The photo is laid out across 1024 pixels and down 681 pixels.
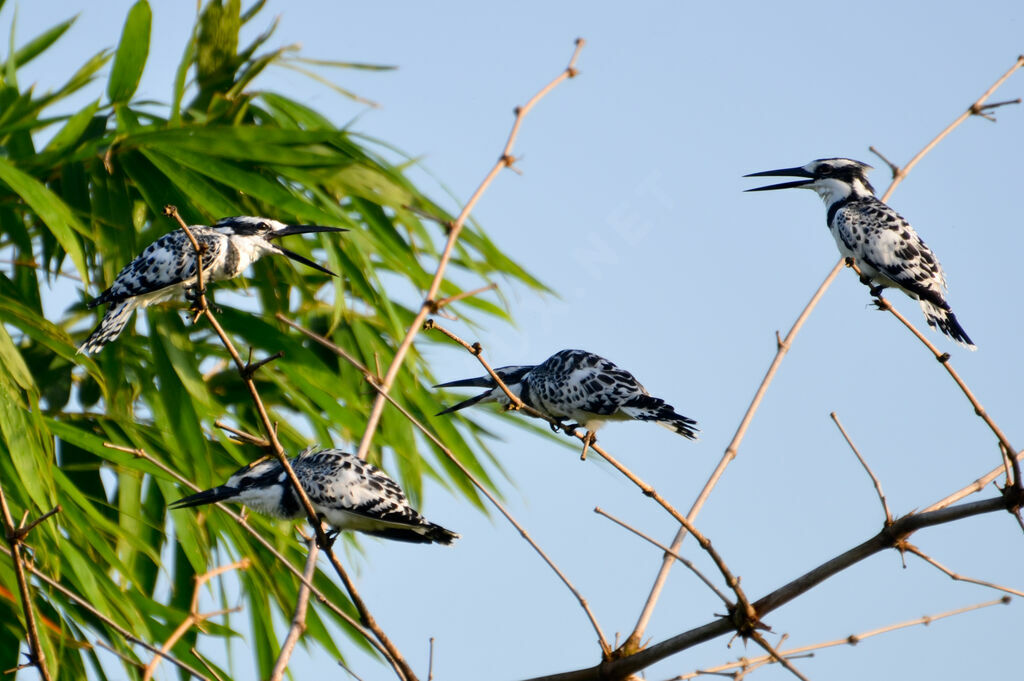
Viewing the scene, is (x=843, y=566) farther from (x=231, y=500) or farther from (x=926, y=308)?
(x=926, y=308)

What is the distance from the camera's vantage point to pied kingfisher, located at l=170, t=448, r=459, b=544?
11.8ft

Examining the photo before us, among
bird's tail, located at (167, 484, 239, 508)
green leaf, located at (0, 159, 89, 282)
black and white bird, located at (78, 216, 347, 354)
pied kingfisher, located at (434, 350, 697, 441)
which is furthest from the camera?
black and white bird, located at (78, 216, 347, 354)

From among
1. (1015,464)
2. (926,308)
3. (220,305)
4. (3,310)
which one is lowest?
(1015,464)

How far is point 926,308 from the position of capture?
4.65 metres

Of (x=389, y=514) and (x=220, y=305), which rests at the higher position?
(x=220, y=305)

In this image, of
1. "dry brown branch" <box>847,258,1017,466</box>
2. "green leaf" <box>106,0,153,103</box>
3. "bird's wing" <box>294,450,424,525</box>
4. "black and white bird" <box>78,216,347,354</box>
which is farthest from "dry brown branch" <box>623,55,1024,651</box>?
"green leaf" <box>106,0,153,103</box>

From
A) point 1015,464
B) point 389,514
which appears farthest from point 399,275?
point 1015,464

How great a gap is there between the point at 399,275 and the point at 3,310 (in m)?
2.14

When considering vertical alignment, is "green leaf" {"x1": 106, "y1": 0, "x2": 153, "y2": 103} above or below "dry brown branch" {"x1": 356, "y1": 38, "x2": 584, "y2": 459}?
above

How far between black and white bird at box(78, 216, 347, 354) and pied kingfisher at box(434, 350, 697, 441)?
892 mm

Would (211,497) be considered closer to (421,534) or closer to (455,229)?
(421,534)

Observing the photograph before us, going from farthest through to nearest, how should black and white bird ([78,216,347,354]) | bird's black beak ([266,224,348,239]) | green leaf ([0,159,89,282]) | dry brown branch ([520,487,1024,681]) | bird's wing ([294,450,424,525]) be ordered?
bird's black beak ([266,224,348,239]), black and white bird ([78,216,347,354]), green leaf ([0,159,89,282]), bird's wing ([294,450,424,525]), dry brown branch ([520,487,1024,681])

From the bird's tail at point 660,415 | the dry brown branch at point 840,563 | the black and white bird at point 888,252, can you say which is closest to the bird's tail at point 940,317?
the black and white bird at point 888,252

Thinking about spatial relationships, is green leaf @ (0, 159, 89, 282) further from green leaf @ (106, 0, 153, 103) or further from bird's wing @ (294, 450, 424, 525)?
bird's wing @ (294, 450, 424, 525)
